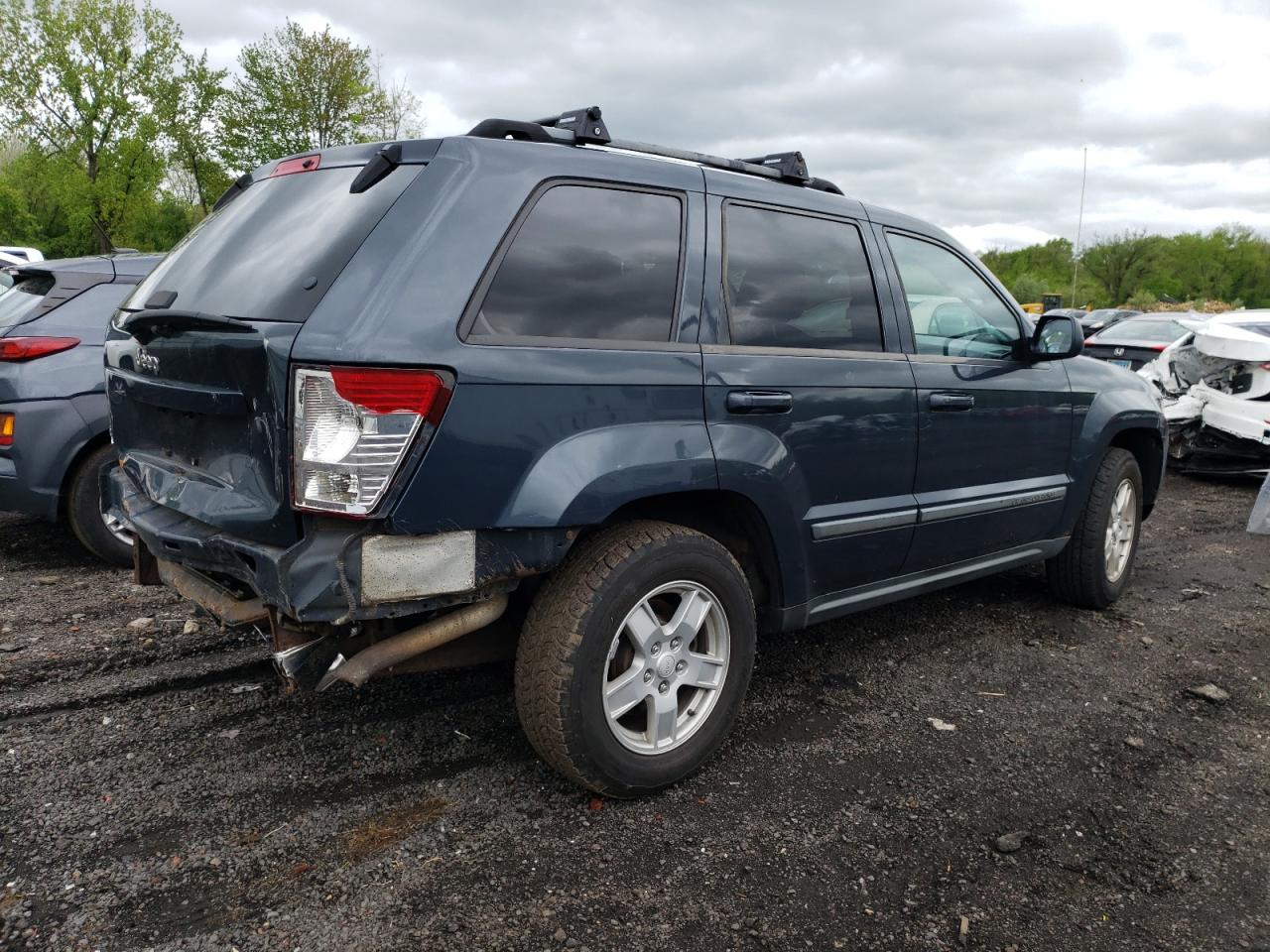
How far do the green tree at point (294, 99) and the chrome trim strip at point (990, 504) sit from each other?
32112mm

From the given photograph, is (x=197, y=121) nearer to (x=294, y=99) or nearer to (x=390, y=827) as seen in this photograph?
(x=294, y=99)

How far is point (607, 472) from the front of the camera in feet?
8.43

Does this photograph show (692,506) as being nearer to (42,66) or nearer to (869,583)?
(869,583)

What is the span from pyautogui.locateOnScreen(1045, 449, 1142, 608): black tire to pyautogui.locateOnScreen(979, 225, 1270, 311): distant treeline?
66.2 metres

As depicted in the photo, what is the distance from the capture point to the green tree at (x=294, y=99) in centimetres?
3177

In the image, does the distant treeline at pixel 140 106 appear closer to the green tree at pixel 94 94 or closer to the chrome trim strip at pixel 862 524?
the green tree at pixel 94 94

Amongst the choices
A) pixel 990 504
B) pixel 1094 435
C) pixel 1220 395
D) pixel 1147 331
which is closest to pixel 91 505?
pixel 990 504

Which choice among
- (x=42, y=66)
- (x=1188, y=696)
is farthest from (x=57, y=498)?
(x=42, y=66)

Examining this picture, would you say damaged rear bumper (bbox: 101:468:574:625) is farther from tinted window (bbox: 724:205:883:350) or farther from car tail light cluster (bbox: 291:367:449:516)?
tinted window (bbox: 724:205:883:350)

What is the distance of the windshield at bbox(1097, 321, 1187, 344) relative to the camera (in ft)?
41.3

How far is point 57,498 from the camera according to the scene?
486cm

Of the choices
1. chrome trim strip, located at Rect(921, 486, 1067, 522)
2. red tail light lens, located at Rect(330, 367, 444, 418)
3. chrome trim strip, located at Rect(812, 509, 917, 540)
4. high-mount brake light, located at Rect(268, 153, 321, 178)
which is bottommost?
chrome trim strip, located at Rect(921, 486, 1067, 522)

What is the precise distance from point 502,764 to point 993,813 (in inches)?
61.5

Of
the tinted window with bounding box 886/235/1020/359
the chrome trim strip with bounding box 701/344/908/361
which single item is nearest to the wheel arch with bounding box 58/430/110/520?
the chrome trim strip with bounding box 701/344/908/361
